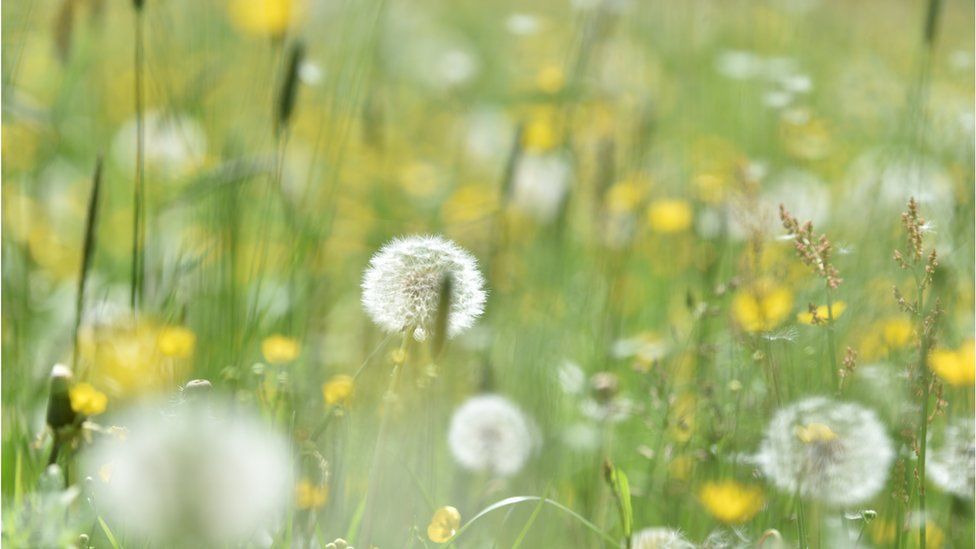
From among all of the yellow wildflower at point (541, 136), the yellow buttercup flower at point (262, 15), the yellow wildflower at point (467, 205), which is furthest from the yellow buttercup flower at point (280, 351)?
the yellow wildflower at point (541, 136)

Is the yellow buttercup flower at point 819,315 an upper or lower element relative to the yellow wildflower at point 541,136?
lower

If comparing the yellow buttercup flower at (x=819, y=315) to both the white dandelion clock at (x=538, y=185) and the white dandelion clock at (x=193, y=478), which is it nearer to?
the white dandelion clock at (x=193, y=478)

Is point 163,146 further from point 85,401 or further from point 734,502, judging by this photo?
point 734,502

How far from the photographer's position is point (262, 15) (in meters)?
2.82

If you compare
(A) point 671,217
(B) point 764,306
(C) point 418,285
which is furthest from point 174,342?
(A) point 671,217

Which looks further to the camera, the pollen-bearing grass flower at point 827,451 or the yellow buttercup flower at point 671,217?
the yellow buttercup flower at point 671,217

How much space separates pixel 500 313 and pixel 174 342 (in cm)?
98

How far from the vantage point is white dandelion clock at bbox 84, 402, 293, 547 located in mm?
979

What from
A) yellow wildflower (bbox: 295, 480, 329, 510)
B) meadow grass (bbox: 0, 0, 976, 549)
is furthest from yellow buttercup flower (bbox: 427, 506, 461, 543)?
yellow wildflower (bbox: 295, 480, 329, 510)

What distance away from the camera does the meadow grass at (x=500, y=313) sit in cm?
125

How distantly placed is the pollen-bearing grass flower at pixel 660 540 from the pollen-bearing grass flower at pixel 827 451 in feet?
0.49

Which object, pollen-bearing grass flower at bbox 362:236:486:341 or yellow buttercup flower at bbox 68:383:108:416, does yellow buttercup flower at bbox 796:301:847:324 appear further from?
yellow buttercup flower at bbox 68:383:108:416

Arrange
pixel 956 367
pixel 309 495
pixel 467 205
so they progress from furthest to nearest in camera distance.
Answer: pixel 467 205, pixel 956 367, pixel 309 495

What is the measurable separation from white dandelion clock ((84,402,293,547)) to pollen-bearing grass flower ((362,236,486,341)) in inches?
7.9
